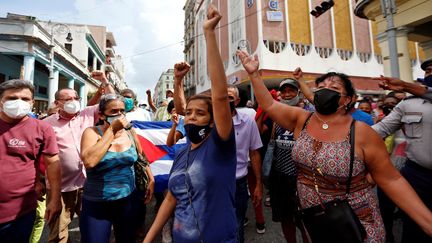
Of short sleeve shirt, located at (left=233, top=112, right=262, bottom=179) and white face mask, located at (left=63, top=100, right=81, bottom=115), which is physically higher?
white face mask, located at (left=63, top=100, right=81, bottom=115)

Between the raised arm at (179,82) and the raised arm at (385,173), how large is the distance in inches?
57.3

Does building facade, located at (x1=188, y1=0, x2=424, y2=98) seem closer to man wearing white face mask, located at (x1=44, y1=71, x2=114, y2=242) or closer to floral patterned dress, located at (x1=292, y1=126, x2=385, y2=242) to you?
man wearing white face mask, located at (x1=44, y1=71, x2=114, y2=242)

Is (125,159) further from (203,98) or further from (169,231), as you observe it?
(169,231)

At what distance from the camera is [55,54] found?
17875 mm

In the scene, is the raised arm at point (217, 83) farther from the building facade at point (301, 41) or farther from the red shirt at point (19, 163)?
the building facade at point (301, 41)

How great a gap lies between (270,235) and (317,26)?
19.5 meters

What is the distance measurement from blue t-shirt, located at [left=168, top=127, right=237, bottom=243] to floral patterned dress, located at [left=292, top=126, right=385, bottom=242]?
593mm

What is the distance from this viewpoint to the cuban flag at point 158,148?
3.95 metres

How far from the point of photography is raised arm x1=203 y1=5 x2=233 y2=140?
4.44 ft

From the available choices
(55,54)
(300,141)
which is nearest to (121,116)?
(300,141)

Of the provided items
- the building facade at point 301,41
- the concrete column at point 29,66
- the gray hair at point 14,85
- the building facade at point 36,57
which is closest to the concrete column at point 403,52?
the building facade at point 301,41

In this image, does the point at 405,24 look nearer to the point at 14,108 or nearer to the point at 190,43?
the point at 14,108

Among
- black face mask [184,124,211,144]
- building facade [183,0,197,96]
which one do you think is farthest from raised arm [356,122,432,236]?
building facade [183,0,197,96]

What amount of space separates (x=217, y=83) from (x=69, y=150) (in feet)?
7.81
